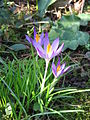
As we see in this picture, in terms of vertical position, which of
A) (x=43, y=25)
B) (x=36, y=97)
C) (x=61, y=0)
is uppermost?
(x=61, y=0)

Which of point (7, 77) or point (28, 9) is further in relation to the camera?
point (28, 9)

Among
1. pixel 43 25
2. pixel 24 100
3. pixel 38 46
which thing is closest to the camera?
pixel 38 46

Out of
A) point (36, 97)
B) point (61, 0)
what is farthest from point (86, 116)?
point (61, 0)

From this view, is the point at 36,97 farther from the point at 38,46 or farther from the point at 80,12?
the point at 80,12

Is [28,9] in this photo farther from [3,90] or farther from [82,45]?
[3,90]

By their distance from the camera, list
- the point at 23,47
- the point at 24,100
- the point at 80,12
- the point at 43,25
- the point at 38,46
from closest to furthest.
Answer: the point at 38,46 → the point at 24,100 → the point at 23,47 → the point at 43,25 → the point at 80,12

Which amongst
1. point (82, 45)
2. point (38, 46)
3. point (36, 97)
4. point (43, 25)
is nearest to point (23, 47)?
point (43, 25)

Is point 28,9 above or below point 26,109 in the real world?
above

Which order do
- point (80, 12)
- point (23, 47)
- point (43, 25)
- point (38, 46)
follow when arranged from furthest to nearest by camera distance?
point (80, 12) < point (43, 25) < point (23, 47) < point (38, 46)

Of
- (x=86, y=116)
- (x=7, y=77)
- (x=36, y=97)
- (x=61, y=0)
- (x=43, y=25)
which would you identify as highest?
(x=61, y=0)
